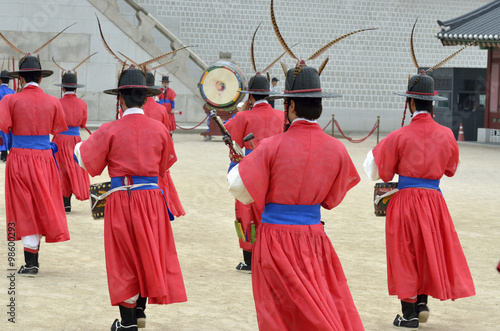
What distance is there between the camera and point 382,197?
16.7 feet

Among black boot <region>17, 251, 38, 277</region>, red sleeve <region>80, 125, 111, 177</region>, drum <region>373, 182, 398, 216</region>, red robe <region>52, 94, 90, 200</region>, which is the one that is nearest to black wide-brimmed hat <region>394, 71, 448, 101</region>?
drum <region>373, 182, 398, 216</region>

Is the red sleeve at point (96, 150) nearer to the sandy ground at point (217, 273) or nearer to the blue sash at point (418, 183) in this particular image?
the sandy ground at point (217, 273)

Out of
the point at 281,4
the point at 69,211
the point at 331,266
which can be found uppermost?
the point at 281,4

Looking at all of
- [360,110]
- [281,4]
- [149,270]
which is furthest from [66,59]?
[149,270]

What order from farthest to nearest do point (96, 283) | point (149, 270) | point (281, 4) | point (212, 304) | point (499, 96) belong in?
point (281, 4)
point (499, 96)
point (96, 283)
point (212, 304)
point (149, 270)

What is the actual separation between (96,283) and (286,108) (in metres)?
2.63

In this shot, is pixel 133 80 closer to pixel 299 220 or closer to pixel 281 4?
pixel 299 220

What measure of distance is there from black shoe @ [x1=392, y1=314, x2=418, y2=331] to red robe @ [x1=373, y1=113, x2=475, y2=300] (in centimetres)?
15

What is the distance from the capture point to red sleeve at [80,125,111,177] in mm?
4352

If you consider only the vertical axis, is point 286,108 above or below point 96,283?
above

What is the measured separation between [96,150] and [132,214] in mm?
403

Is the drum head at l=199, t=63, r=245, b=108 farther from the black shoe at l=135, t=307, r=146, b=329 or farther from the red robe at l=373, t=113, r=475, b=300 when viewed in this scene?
the black shoe at l=135, t=307, r=146, b=329

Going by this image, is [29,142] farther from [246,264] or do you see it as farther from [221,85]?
[221,85]

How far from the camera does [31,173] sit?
6.05m
